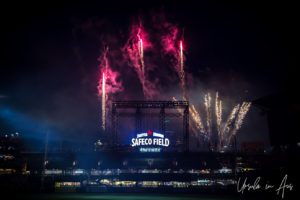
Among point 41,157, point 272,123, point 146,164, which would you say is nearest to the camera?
point 272,123

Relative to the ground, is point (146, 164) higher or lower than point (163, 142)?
lower

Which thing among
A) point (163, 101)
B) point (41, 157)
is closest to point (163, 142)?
point (163, 101)

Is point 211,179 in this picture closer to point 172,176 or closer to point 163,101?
point 172,176

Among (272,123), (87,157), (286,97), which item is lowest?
(87,157)

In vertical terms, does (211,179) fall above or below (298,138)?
below

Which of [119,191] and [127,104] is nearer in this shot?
[119,191]

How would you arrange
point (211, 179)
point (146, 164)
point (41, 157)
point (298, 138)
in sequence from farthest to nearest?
point (146, 164), point (41, 157), point (211, 179), point (298, 138)

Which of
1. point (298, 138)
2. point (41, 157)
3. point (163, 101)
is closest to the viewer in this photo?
point (298, 138)

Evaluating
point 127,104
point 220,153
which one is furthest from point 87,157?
point 220,153

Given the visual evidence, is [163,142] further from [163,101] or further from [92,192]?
[92,192]
